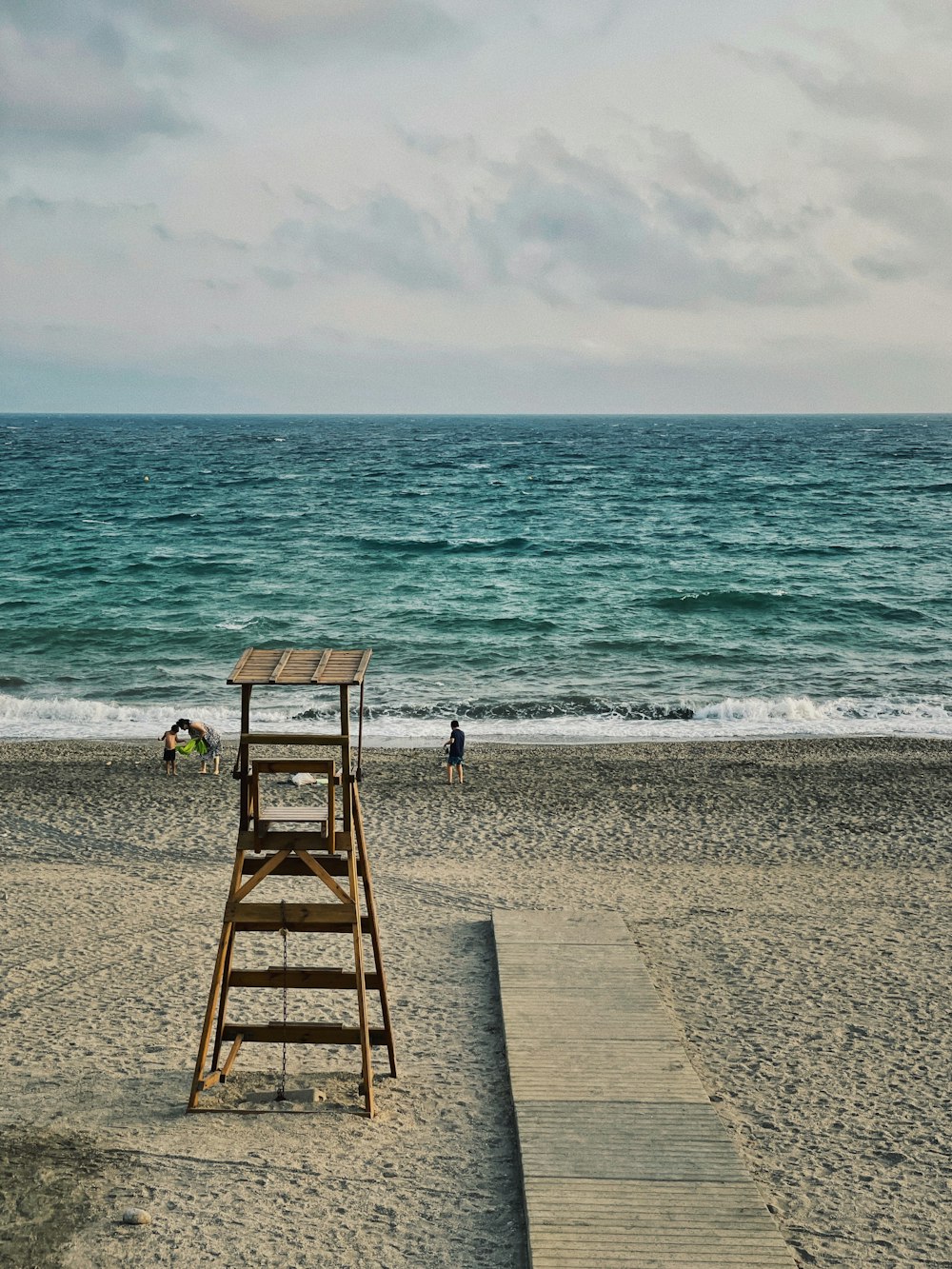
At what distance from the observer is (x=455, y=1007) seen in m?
10.5

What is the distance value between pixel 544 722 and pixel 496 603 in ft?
42.9

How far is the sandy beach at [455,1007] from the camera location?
7.35m

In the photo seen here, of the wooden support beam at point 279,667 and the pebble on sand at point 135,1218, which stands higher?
the wooden support beam at point 279,667

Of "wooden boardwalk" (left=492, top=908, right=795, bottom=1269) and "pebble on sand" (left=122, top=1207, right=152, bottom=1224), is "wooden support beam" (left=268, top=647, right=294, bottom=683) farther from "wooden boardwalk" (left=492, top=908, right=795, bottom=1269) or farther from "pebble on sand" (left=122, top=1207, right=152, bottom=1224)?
"wooden boardwalk" (left=492, top=908, right=795, bottom=1269)

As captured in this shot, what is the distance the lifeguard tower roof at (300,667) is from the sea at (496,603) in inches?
578

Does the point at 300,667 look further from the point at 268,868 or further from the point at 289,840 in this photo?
the point at 268,868

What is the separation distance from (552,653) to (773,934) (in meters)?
18.6

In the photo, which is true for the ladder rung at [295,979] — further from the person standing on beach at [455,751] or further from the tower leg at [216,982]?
the person standing on beach at [455,751]

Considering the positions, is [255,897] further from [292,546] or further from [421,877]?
[292,546]

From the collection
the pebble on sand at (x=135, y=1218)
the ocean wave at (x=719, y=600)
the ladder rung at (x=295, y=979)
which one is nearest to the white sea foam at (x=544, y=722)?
the ocean wave at (x=719, y=600)

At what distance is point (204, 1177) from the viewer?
768 centimetres

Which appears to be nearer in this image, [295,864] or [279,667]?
[279,667]

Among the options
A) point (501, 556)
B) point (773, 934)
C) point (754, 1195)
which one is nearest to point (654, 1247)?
point (754, 1195)

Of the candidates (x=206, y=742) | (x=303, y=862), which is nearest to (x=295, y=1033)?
(x=303, y=862)
